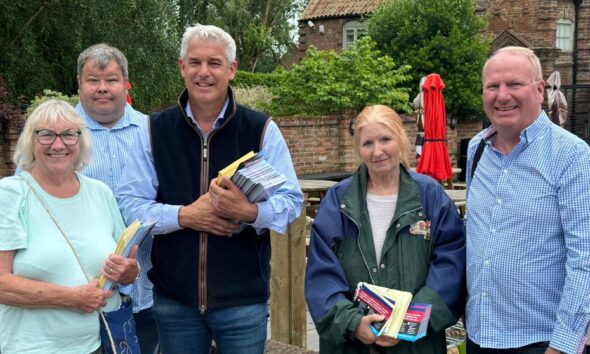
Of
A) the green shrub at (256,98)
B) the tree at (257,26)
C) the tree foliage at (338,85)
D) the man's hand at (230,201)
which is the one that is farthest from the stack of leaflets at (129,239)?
the tree at (257,26)

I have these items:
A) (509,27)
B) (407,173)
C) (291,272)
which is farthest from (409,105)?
(407,173)

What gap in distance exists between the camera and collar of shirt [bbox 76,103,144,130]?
3.41m

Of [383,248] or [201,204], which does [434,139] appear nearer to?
[383,248]

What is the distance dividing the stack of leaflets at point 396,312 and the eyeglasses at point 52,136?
1.36 meters

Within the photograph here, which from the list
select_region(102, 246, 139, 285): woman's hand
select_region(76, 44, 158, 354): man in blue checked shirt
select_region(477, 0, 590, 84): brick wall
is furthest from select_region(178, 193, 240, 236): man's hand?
select_region(477, 0, 590, 84): brick wall

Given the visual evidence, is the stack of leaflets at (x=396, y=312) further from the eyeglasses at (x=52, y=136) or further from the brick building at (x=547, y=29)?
the brick building at (x=547, y=29)

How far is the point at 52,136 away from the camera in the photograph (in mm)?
2713

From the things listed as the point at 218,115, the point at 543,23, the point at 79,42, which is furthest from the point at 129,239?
the point at 543,23

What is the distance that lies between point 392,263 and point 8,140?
11.3 m

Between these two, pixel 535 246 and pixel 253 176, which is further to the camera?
pixel 253 176

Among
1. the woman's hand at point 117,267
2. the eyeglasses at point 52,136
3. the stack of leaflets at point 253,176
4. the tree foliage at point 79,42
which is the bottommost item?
the woman's hand at point 117,267

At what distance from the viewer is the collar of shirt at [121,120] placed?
134 inches

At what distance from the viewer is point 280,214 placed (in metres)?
2.80

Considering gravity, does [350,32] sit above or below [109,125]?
above
